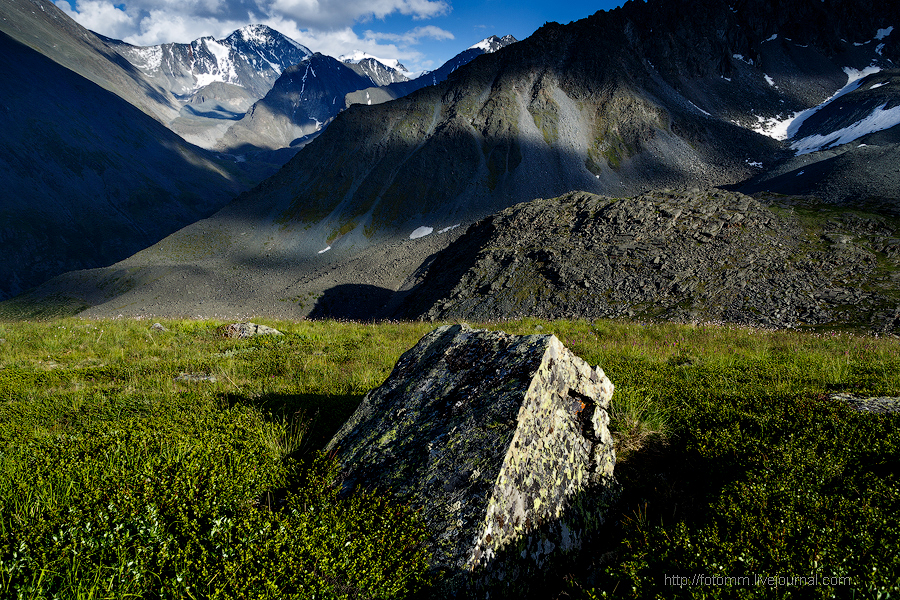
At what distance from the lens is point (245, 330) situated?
46.0 feet

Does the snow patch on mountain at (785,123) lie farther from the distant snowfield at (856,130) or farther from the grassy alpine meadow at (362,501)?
the grassy alpine meadow at (362,501)

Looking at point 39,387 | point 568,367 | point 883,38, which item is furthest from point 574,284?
point 883,38

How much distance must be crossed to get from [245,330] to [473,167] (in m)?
76.6

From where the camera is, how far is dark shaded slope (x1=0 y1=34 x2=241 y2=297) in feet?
379

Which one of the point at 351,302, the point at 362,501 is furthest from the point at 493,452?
the point at 351,302

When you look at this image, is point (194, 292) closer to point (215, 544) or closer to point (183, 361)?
point (183, 361)

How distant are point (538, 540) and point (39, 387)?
10.1m

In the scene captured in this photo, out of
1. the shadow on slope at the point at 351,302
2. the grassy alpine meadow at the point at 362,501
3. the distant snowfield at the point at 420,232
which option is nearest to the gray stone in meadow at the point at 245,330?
the grassy alpine meadow at the point at 362,501

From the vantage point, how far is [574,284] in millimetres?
30391

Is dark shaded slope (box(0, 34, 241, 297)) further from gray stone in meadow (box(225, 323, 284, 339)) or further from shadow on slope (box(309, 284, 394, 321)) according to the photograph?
gray stone in meadow (box(225, 323, 284, 339))

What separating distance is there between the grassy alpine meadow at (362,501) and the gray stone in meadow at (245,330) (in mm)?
6198

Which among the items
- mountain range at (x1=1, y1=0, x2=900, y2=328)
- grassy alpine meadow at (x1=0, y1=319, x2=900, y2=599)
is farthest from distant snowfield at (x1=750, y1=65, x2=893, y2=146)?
grassy alpine meadow at (x1=0, y1=319, x2=900, y2=599)

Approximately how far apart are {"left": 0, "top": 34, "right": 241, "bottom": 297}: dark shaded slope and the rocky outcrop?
443 feet

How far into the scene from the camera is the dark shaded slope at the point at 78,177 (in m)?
116
